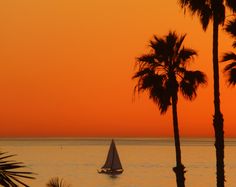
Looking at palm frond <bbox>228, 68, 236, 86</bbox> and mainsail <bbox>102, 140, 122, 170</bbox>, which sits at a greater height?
palm frond <bbox>228, 68, 236, 86</bbox>

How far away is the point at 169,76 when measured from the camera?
1507 inches

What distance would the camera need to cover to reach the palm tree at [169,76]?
3791cm

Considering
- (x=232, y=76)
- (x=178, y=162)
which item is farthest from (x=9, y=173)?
(x=178, y=162)

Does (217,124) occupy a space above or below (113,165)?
above

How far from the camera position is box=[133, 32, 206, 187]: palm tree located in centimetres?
3791

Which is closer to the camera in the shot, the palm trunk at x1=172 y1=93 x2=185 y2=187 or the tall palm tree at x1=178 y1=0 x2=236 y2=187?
the tall palm tree at x1=178 y1=0 x2=236 y2=187

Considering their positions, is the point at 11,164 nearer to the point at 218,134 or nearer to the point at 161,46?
the point at 218,134

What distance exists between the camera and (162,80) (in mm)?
38188

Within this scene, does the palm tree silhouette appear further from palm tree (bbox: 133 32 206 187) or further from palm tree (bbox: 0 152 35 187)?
palm tree (bbox: 0 152 35 187)

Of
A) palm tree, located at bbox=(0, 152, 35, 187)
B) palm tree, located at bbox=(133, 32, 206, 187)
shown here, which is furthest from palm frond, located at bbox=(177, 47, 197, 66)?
palm tree, located at bbox=(0, 152, 35, 187)

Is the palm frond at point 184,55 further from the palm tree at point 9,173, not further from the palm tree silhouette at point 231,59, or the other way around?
the palm tree at point 9,173

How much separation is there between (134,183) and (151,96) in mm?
96349

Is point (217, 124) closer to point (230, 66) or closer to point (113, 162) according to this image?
point (230, 66)

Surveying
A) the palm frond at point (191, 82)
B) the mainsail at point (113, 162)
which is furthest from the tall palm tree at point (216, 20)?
the mainsail at point (113, 162)
